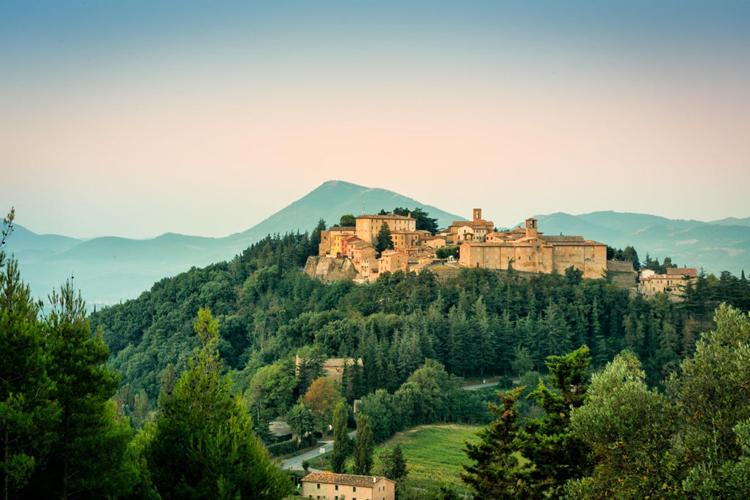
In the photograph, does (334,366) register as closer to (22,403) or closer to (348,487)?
(348,487)

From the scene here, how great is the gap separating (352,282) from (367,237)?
15.5ft

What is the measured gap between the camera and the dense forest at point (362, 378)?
14.7 metres

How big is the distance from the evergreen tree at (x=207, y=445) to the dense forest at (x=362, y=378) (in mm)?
42

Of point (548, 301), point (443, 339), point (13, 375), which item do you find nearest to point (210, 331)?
point (13, 375)

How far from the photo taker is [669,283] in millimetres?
70438

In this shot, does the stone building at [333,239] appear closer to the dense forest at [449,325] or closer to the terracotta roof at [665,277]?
the dense forest at [449,325]

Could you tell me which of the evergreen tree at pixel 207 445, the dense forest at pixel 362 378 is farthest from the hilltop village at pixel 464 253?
the evergreen tree at pixel 207 445

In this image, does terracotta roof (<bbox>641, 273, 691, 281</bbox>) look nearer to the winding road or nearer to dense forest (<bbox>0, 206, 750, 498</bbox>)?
dense forest (<bbox>0, 206, 750, 498</bbox>)

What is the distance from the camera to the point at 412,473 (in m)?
39.7

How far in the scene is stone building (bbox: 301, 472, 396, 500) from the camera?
34094mm

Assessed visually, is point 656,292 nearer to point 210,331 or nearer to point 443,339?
point 443,339

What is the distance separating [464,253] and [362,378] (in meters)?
19.2

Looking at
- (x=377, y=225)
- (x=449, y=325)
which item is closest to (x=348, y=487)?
(x=449, y=325)

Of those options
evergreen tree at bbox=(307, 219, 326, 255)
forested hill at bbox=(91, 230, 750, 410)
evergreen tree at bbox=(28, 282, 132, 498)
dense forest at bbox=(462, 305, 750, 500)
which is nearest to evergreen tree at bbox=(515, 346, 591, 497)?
dense forest at bbox=(462, 305, 750, 500)
